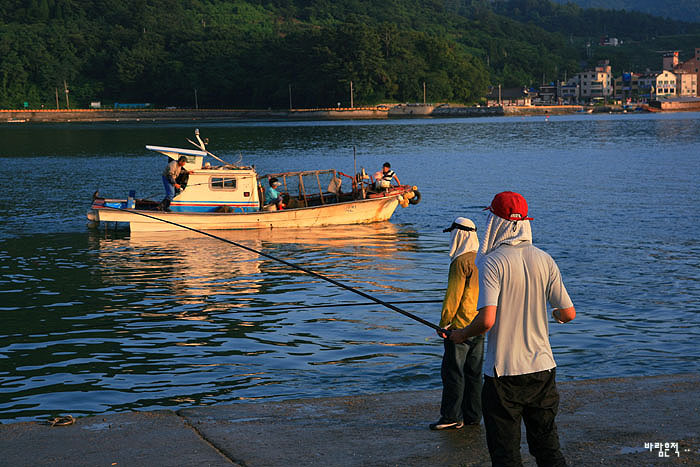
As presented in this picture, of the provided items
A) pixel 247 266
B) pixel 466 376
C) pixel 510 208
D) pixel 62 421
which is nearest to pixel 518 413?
pixel 510 208

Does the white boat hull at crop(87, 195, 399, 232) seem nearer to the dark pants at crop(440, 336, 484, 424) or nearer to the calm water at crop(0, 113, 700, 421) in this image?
the calm water at crop(0, 113, 700, 421)

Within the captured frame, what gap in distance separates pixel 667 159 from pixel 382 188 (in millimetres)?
43753

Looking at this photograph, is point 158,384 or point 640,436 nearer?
point 640,436

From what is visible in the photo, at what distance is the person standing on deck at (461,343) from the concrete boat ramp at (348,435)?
183 mm

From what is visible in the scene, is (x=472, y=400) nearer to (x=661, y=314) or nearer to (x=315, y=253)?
(x=661, y=314)

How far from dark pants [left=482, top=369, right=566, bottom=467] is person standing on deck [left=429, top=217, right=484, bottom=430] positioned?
2054 mm

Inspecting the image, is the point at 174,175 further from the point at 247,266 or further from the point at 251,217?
the point at 247,266

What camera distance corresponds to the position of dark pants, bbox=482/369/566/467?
19.6 ft

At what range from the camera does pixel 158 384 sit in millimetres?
12281

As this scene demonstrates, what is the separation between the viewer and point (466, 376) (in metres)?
8.47

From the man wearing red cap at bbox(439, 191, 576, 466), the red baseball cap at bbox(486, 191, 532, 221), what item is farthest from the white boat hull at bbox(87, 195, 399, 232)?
the man wearing red cap at bbox(439, 191, 576, 466)

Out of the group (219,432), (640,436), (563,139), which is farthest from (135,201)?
(563,139)

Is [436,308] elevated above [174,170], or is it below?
below

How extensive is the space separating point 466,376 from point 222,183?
2195 cm
